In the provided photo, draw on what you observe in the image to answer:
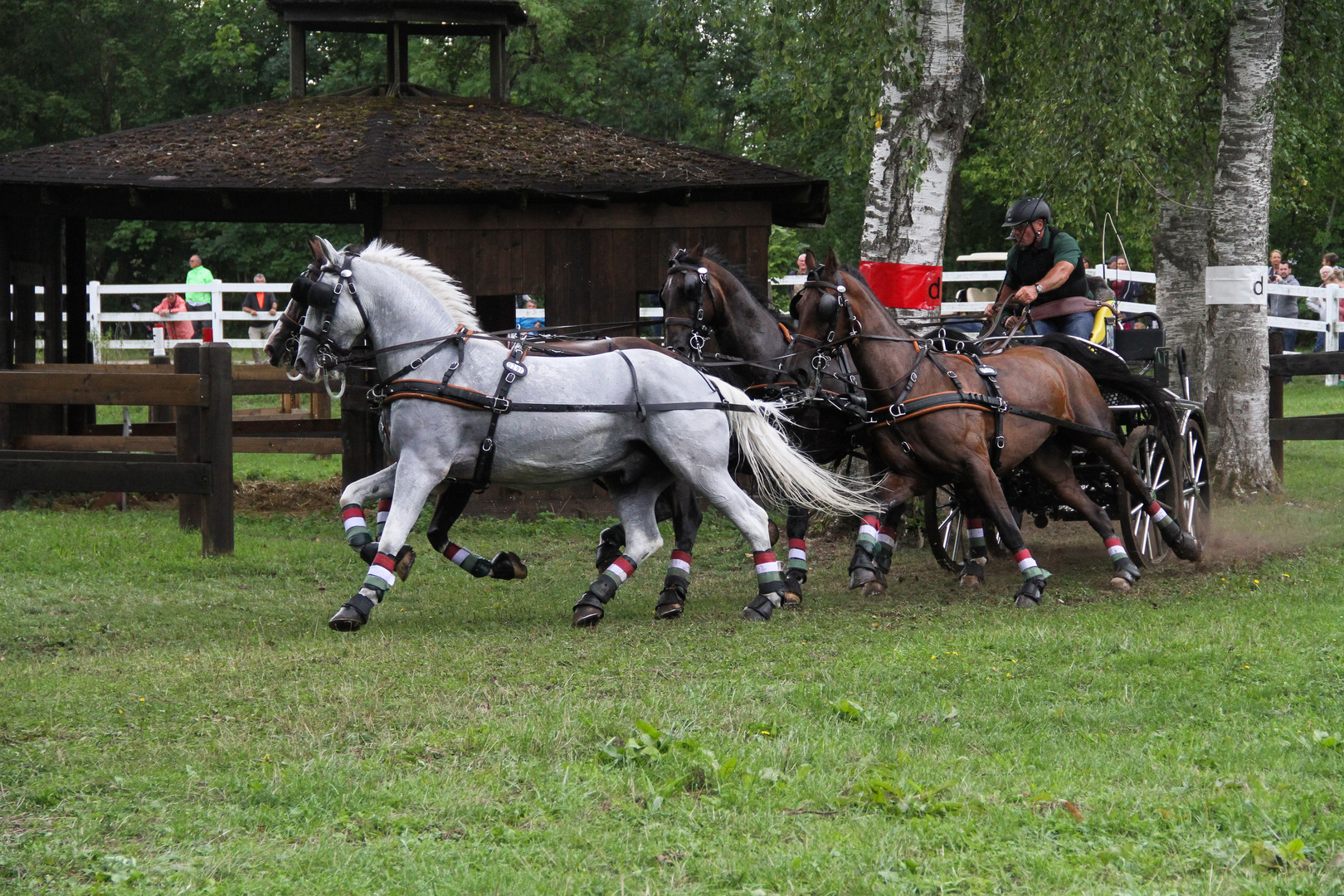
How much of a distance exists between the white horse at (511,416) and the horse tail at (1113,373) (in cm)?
270

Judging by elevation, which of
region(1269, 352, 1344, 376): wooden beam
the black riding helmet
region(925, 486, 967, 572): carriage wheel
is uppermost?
the black riding helmet

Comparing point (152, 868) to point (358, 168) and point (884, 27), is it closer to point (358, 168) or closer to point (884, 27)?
point (884, 27)

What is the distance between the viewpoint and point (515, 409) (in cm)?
805

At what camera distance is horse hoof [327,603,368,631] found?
770 centimetres

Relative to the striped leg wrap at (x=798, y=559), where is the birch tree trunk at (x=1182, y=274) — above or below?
above

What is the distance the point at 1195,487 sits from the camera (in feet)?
36.0

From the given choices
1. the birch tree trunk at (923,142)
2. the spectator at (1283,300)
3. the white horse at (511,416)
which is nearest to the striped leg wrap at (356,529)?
the white horse at (511,416)

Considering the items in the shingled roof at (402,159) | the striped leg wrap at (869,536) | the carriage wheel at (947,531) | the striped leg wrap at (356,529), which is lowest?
the carriage wheel at (947,531)

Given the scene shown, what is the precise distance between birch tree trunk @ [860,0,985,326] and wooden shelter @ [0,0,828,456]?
183 cm

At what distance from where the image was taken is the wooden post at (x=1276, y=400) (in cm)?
1476

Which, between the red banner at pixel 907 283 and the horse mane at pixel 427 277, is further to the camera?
the red banner at pixel 907 283

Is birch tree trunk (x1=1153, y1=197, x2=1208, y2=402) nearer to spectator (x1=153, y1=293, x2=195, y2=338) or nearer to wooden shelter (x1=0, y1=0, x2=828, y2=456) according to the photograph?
wooden shelter (x1=0, y1=0, x2=828, y2=456)

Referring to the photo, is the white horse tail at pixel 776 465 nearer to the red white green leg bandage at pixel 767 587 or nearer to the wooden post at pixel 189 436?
the red white green leg bandage at pixel 767 587

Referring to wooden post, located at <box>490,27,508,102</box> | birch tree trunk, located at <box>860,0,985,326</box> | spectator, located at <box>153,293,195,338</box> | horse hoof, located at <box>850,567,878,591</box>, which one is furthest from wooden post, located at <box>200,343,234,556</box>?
spectator, located at <box>153,293,195,338</box>
